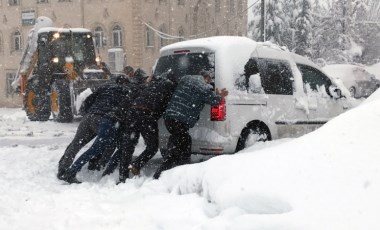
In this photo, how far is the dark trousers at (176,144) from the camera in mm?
6742

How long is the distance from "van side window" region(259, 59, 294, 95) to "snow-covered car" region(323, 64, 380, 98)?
1408 centimetres

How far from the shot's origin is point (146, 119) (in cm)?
691

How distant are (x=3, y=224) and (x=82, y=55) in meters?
12.4

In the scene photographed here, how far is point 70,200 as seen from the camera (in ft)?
19.1

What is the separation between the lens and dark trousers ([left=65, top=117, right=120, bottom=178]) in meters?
6.99

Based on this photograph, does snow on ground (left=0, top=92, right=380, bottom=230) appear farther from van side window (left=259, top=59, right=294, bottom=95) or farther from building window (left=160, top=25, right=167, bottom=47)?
building window (left=160, top=25, right=167, bottom=47)

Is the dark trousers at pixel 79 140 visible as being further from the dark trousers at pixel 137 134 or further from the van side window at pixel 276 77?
the van side window at pixel 276 77

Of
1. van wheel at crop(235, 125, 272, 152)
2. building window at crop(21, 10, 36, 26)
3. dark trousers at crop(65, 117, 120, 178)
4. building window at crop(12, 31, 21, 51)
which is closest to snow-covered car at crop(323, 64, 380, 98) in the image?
van wheel at crop(235, 125, 272, 152)

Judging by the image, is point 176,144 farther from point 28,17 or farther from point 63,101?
point 28,17

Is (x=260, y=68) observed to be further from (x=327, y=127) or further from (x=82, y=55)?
(x=82, y=55)

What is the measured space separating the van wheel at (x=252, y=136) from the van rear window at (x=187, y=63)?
3.50ft

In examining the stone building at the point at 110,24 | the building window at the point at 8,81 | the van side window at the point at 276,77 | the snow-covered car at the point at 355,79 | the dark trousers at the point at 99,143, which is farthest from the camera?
the building window at the point at 8,81

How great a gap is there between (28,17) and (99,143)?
28315 mm

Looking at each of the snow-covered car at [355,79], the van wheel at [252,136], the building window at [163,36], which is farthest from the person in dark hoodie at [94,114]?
the building window at [163,36]
